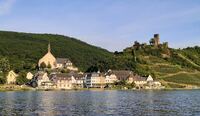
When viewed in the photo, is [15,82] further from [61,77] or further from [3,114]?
[3,114]

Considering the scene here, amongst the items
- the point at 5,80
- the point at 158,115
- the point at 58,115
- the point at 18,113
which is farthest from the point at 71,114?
the point at 5,80

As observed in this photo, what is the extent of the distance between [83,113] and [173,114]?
12.8 metres

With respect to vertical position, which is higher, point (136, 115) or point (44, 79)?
point (44, 79)

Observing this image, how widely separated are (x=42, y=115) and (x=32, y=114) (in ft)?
5.44

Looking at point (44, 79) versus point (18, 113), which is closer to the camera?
point (18, 113)

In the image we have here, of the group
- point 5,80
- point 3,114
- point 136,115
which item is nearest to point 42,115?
point 3,114

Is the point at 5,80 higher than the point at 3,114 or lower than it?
higher

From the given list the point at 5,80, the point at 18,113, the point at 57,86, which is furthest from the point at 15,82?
the point at 18,113

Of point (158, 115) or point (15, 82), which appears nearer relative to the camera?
point (158, 115)

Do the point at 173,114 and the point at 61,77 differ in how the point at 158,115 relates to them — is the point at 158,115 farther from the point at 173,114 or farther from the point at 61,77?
the point at 61,77

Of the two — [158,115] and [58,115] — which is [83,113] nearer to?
[58,115]

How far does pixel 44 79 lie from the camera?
198 metres

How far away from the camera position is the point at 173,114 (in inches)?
2247

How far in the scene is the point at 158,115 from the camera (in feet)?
182
